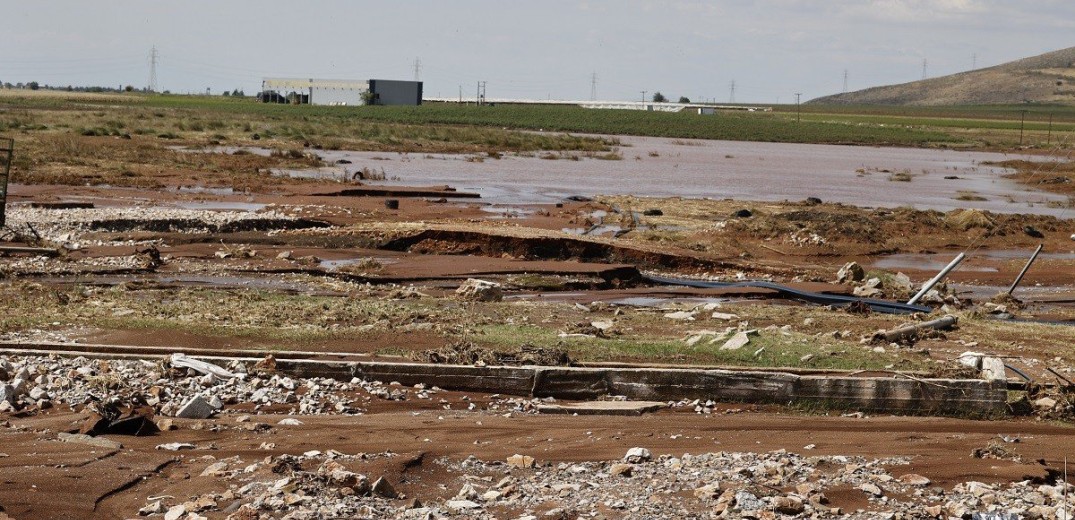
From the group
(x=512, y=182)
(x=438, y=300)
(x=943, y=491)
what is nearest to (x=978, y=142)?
(x=512, y=182)

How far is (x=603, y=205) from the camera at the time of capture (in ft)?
103

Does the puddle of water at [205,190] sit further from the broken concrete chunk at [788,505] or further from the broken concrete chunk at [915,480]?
the broken concrete chunk at [788,505]

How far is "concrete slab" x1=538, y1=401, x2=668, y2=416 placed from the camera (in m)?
9.88

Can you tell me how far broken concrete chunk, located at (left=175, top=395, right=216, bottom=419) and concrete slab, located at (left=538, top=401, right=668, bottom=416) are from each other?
2739 millimetres

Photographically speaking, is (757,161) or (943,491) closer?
(943,491)

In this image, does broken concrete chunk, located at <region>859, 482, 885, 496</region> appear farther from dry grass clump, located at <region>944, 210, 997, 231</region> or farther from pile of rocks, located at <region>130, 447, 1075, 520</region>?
dry grass clump, located at <region>944, 210, 997, 231</region>

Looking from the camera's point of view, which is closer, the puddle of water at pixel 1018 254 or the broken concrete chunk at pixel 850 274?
the broken concrete chunk at pixel 850 274

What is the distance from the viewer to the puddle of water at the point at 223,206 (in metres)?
26.1

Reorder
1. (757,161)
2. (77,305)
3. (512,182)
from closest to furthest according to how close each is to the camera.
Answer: (77,305), (512,182), (757,161)

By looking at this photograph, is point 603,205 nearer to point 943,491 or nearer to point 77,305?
point 77,305

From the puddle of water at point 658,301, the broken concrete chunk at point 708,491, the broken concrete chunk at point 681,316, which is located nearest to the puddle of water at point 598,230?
the puddle of water at point 658,301

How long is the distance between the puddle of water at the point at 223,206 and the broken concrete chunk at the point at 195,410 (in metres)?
16.9

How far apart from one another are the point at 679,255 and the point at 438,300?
606 centimetres

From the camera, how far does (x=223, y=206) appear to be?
88.6ft
